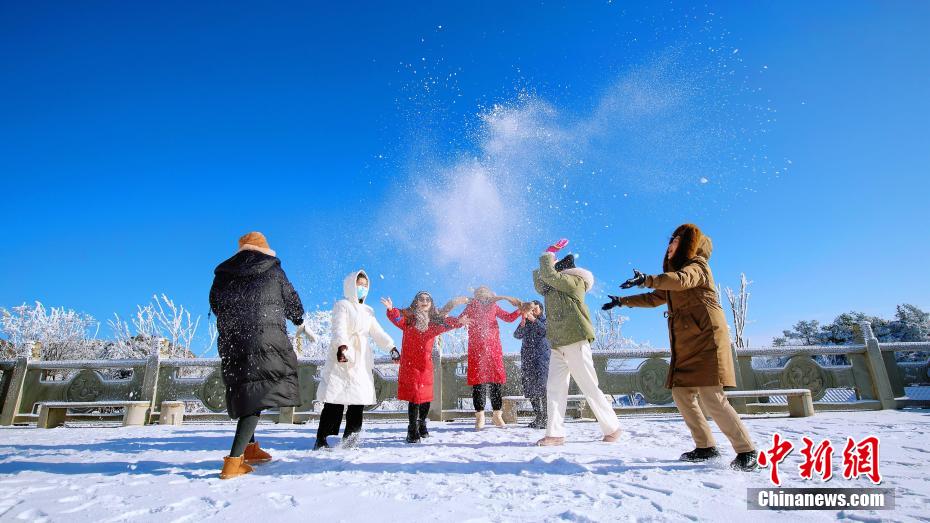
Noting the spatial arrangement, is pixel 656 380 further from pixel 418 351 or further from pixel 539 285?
pixel 418 351

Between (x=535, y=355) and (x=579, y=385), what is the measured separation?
249 centimetres

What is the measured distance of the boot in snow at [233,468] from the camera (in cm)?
333

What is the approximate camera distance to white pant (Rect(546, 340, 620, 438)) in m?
4.61

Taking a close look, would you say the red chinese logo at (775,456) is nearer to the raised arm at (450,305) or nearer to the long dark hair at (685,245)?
the long dark hair at (685,245)

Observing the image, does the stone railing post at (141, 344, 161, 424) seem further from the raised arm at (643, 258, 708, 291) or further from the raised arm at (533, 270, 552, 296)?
the raised arm at (643, 258, 708, 291)

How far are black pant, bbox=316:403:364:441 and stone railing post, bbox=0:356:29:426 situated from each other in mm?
10020

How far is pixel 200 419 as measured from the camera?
9.35 meters

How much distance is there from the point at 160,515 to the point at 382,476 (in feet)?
4.65

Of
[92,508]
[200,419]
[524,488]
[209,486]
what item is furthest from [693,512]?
[200,419]

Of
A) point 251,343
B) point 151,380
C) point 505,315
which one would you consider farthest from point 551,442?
point 151,380

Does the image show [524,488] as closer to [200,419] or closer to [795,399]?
[795,399]

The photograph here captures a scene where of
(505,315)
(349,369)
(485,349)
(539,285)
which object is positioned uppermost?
(539,285)

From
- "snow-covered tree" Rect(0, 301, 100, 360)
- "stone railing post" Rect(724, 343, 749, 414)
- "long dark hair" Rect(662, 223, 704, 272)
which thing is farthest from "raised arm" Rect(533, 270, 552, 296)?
"snow-covered tree" Rect(0, 301, 100, 360)

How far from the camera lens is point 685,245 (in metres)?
3.73
